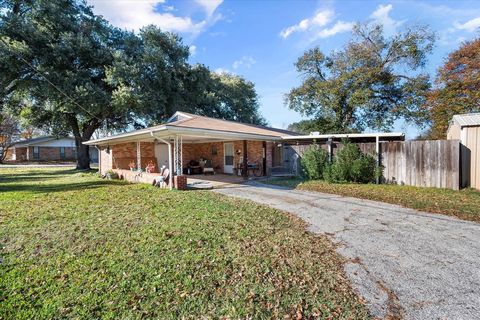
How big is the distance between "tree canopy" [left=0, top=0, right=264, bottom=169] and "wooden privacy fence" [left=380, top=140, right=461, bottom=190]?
49.3 feet

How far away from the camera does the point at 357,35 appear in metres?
21.9

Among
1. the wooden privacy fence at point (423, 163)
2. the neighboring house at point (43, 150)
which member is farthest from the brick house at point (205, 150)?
the neighboring house at point (43, 150)

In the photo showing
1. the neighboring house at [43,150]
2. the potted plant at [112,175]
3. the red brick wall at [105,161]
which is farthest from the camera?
the neighboring house at [43,150]

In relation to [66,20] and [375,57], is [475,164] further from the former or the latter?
[66,20]

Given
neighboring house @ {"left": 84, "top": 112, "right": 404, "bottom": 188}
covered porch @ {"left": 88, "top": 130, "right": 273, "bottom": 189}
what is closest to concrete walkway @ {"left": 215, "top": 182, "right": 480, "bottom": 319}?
covered porch @ {"left": 88, "top": 130, "right": 273, "bottom": 189}

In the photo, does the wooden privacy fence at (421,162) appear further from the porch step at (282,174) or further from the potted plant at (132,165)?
the potted plant at (132,165)

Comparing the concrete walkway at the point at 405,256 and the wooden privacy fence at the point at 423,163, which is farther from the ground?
the wooden privacy fence at the point at 423,163

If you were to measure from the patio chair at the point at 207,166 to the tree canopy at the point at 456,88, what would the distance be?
1581 centimetres

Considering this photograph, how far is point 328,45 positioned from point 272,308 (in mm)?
24684

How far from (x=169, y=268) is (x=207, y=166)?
1350 centimetres

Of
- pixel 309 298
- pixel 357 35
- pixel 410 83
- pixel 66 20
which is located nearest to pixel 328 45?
pixel 357 35

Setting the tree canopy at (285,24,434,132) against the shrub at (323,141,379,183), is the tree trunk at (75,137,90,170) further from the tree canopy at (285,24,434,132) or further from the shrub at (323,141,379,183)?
the shrub at (323,141,379,183)

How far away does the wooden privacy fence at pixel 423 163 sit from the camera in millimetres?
9039

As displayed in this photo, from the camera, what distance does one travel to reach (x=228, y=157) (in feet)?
51.5
